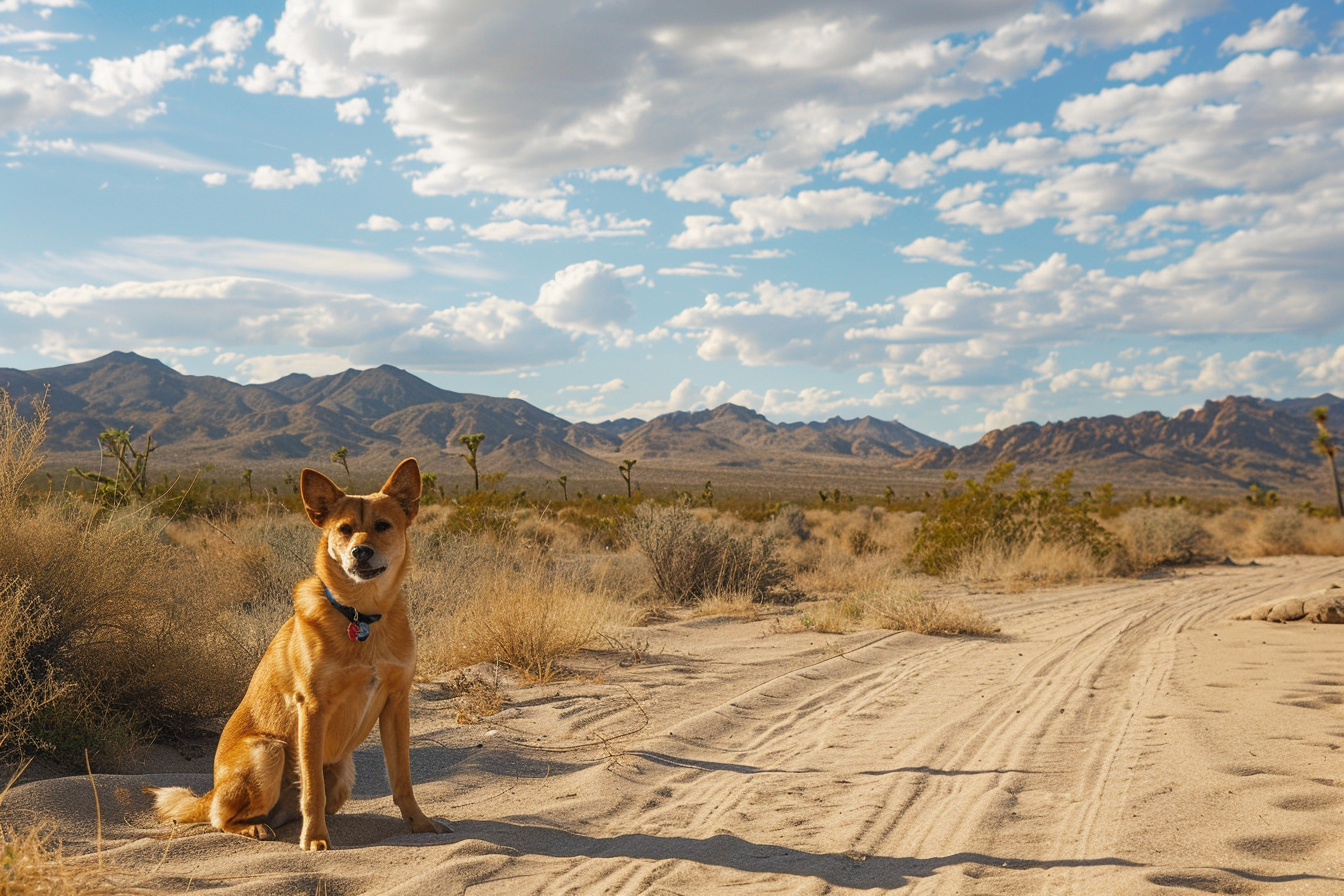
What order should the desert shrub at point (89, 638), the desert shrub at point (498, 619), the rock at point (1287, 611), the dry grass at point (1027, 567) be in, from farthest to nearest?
1. the dry grass at point (1027, 567)
2. the rock at point (1287, 611)
3. the desert shrub at point (498, 619)
4. the desert shrub at point (89, 638)

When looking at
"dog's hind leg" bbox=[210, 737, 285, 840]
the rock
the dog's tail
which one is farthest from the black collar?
the rock

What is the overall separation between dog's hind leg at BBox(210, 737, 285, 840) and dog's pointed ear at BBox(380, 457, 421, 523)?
1233 millimetres

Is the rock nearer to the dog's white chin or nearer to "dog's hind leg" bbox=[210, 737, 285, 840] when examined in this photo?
the dog's white chin

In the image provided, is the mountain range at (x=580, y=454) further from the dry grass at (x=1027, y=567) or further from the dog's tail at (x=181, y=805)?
the dog's tail at (x=181, y=805)

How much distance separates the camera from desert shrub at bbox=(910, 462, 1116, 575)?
1805 cm

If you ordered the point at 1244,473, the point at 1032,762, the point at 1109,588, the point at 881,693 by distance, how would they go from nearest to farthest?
the point at 1032,762, the point at 881,693, the point at 1109,588, the point at 1244,473

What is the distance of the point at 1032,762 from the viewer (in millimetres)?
5527

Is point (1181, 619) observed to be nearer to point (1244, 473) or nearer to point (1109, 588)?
point (1109, 588)

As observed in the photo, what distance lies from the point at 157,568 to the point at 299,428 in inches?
6714

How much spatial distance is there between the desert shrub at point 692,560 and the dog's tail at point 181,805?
995 cm

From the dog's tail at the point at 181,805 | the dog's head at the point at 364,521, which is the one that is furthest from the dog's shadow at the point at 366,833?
the dog's head at the point at 364,521

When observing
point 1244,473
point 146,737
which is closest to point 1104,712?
point 146,737

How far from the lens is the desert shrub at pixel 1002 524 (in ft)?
59.2

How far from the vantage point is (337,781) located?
412 centimetres
